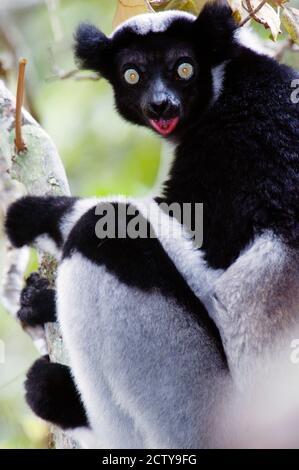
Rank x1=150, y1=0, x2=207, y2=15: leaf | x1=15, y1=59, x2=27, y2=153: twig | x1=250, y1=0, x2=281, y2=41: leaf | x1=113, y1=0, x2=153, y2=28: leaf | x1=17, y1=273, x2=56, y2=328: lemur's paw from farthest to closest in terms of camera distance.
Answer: x1=150, y1=0, x2=207, y2=15: leaf < x1=113, y1=0, x2=153, y2=28: leaf < x1=17, y1=273, x2=56, y2=328: lemur's paw < x1=250, y1=0, x2=281, y2=41: leaf < x1=15, y1=59, x2=27, y2=153: twig

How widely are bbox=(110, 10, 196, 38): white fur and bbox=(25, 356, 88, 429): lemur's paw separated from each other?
6.42 feet

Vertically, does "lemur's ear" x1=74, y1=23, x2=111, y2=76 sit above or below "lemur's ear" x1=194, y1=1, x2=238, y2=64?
below

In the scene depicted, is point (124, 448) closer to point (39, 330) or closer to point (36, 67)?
point (39, 330)

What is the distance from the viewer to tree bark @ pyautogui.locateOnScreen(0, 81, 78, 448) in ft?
13.9

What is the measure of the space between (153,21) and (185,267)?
4.85 ft

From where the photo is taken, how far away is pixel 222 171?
3.96 meters

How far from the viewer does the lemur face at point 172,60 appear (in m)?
4.24

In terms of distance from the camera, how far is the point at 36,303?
4262mm

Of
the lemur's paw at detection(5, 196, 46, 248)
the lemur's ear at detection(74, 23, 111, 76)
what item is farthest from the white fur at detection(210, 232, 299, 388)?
the lemur's ear at detection(74, 23, 111, 76)

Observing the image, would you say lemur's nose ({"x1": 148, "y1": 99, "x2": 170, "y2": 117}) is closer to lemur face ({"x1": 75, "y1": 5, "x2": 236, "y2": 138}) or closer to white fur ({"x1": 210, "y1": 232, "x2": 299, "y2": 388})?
lemur face ({"x1": 75, "y1": 5, "x2": 236, "y2": 138})

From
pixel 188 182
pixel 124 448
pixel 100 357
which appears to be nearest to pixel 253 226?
pixel 188 182

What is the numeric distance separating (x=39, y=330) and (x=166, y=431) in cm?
101

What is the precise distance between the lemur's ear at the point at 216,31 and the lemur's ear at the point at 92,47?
1.98 ft

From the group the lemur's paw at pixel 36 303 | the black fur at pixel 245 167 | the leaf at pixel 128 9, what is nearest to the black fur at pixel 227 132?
the black fur at pixel 245 167
